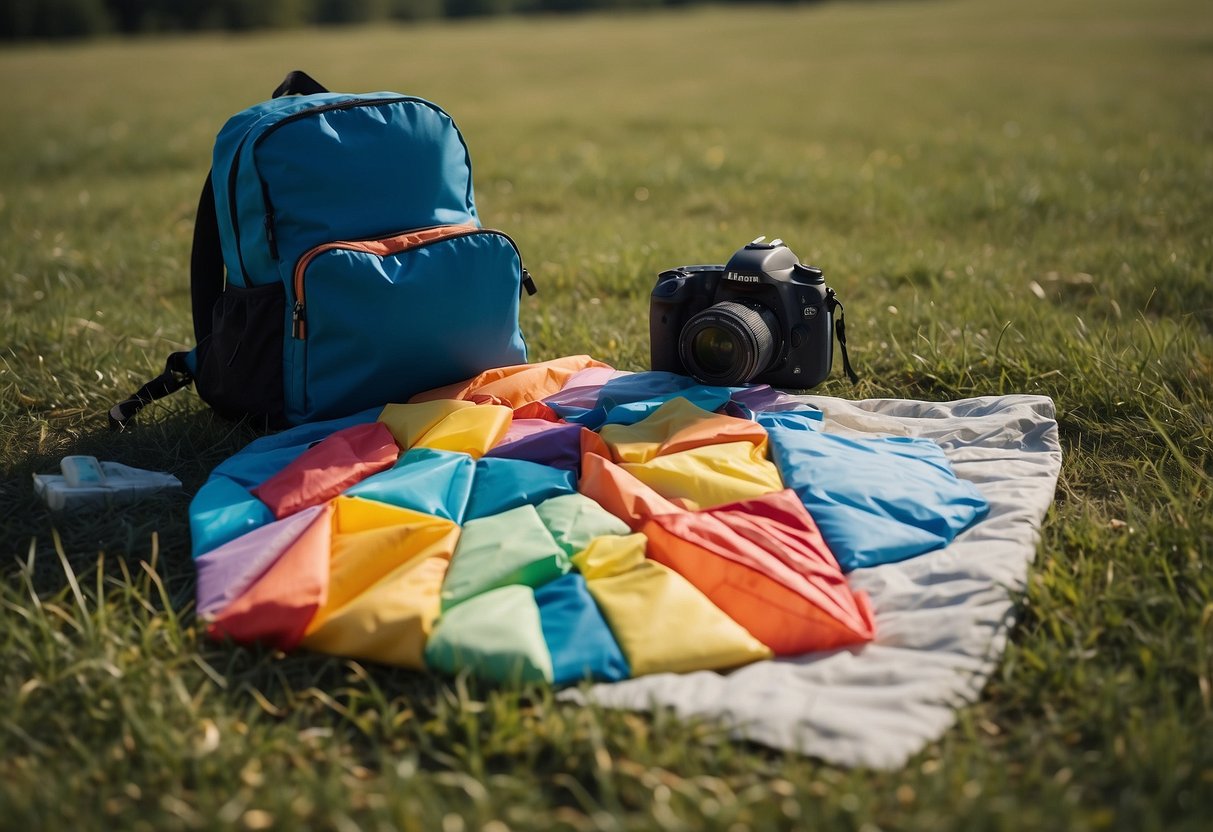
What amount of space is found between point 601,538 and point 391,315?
103 centimetres

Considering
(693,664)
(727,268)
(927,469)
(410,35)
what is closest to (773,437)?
(927,469)

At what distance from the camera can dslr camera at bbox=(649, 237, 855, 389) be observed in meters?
3.01

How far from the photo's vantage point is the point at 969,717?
1.87 metres

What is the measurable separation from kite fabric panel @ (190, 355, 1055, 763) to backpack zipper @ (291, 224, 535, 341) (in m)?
0.30

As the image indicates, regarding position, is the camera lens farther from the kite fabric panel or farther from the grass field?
the grass field

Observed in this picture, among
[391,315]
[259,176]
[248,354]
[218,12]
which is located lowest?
[248,354]

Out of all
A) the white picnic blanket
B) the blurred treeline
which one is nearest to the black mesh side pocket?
the white picnic blanket

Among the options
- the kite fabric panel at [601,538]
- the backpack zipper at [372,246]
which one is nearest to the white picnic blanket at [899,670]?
the kite fabric panel at [601,538]

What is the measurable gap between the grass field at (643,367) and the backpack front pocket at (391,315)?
378 mm

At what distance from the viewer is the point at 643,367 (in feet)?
11.8

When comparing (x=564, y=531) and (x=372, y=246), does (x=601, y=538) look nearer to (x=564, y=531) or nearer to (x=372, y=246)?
(x=564, y=531)

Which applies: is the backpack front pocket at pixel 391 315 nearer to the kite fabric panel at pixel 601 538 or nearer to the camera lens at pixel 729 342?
the kite fabric panel at pixel 601 538

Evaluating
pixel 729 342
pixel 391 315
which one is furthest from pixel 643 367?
pixel 391 315

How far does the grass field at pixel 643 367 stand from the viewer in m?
1.71
